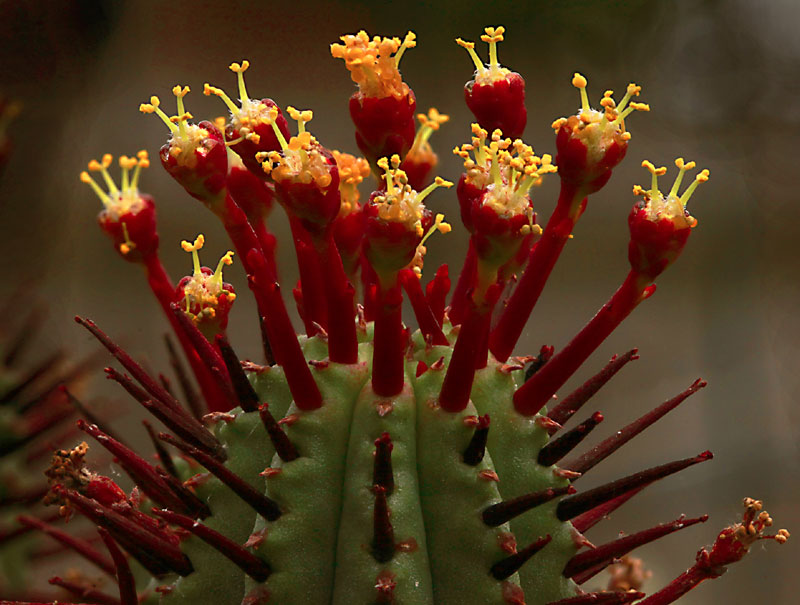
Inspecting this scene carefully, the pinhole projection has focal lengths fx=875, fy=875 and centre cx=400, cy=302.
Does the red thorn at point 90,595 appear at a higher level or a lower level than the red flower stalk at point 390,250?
lower

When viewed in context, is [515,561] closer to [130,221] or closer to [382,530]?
[382,530]

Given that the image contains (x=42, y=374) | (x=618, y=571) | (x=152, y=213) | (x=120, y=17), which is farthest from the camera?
(x=120, y=17)

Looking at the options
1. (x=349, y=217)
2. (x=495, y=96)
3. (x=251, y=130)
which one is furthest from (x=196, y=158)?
(x=495, y=96)

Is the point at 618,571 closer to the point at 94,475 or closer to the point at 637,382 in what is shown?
the point at 94,475

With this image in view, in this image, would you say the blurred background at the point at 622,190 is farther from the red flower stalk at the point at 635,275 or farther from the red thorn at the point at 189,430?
the red flower stalk at the point at 635,275

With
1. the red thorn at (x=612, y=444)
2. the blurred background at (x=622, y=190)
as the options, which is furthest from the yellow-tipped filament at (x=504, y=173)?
the blurred background at (x=622, y=190)

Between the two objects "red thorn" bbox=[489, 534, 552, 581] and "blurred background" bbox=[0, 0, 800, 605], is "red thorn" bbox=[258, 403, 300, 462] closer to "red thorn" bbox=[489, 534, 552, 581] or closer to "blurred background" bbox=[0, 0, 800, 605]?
"red thorn" bbox=[489, 534, 552, 581]

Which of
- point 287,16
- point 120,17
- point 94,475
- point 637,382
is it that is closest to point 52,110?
point 120,17
